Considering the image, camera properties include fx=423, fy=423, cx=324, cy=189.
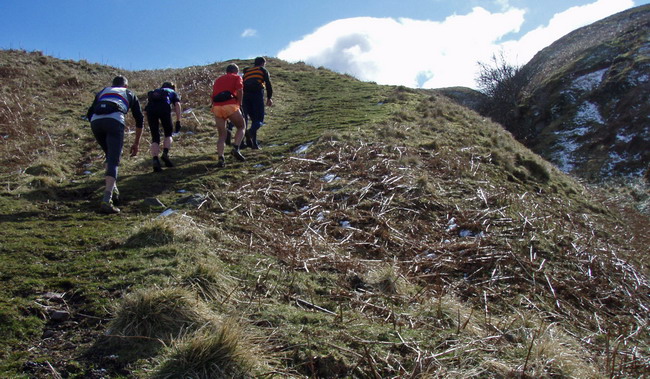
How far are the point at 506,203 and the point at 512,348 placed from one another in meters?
4.68

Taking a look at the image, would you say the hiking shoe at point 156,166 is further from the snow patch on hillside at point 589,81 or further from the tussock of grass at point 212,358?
the snow patch on hillside at point 589,81

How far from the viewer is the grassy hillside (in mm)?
2600

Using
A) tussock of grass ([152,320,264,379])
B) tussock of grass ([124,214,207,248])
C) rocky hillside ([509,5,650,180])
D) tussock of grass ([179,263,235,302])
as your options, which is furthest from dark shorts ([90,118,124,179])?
rocky hillside ([509,5,650,180])

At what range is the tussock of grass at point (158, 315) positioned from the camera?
8.74 feet

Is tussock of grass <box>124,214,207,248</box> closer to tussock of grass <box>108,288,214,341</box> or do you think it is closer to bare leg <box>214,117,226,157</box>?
tussock of grass <box>108,288,214,341</box>

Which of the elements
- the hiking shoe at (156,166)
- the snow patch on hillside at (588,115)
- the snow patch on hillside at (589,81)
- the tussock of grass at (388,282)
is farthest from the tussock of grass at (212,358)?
the snow patch on hillside at (589,81)

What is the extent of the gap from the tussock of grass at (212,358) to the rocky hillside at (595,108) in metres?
22.1

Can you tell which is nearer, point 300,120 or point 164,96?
point 164,96

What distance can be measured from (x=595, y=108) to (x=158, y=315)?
3336 centimetres

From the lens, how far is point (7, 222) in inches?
192

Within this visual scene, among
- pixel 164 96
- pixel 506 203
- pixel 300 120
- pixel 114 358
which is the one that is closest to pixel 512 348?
pixel 114 358

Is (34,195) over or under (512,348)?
over

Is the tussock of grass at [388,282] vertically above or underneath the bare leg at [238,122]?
underneath

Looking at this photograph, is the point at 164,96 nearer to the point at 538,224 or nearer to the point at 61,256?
the point at 61,256
